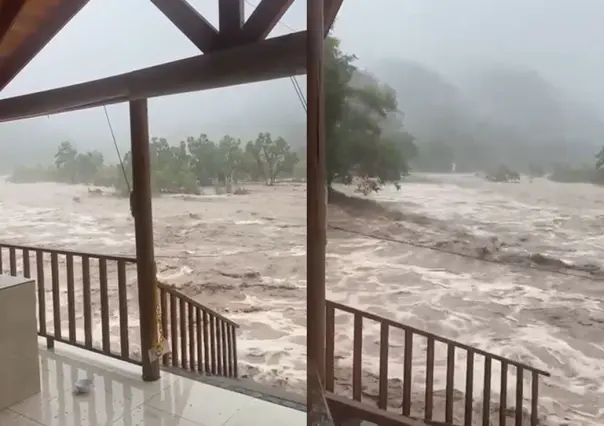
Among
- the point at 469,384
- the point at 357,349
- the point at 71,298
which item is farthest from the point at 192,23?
the point at 469,384

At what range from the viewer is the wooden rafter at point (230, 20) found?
189 cm

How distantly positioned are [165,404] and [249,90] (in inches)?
133

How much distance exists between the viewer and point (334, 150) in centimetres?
389

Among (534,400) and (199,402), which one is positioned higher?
(199,402)

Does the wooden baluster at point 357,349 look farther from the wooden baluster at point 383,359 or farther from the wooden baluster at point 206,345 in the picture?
the wooden baluster at point 206,345

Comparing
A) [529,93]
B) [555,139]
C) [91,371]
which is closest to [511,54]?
[529,93]

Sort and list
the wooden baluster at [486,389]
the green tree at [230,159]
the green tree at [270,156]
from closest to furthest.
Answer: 1. the wooden baluster at [486,389]
2. the green tree at [270,156]
3. the green tree at [230,159]

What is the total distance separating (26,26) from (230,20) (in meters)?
1.87

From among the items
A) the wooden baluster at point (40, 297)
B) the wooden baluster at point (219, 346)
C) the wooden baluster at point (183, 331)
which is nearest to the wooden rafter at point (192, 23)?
the wooden baluster at point (183, 331)

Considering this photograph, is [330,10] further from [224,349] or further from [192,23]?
[224,349]

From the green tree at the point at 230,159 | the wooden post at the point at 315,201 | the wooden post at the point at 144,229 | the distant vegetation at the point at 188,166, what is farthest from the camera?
the green tree at the point at 230,159

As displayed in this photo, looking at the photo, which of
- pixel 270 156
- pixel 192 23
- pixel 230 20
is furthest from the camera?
pixel 270 156

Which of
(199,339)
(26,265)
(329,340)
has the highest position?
(26,265)

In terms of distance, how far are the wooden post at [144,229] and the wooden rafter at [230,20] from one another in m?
0.92
